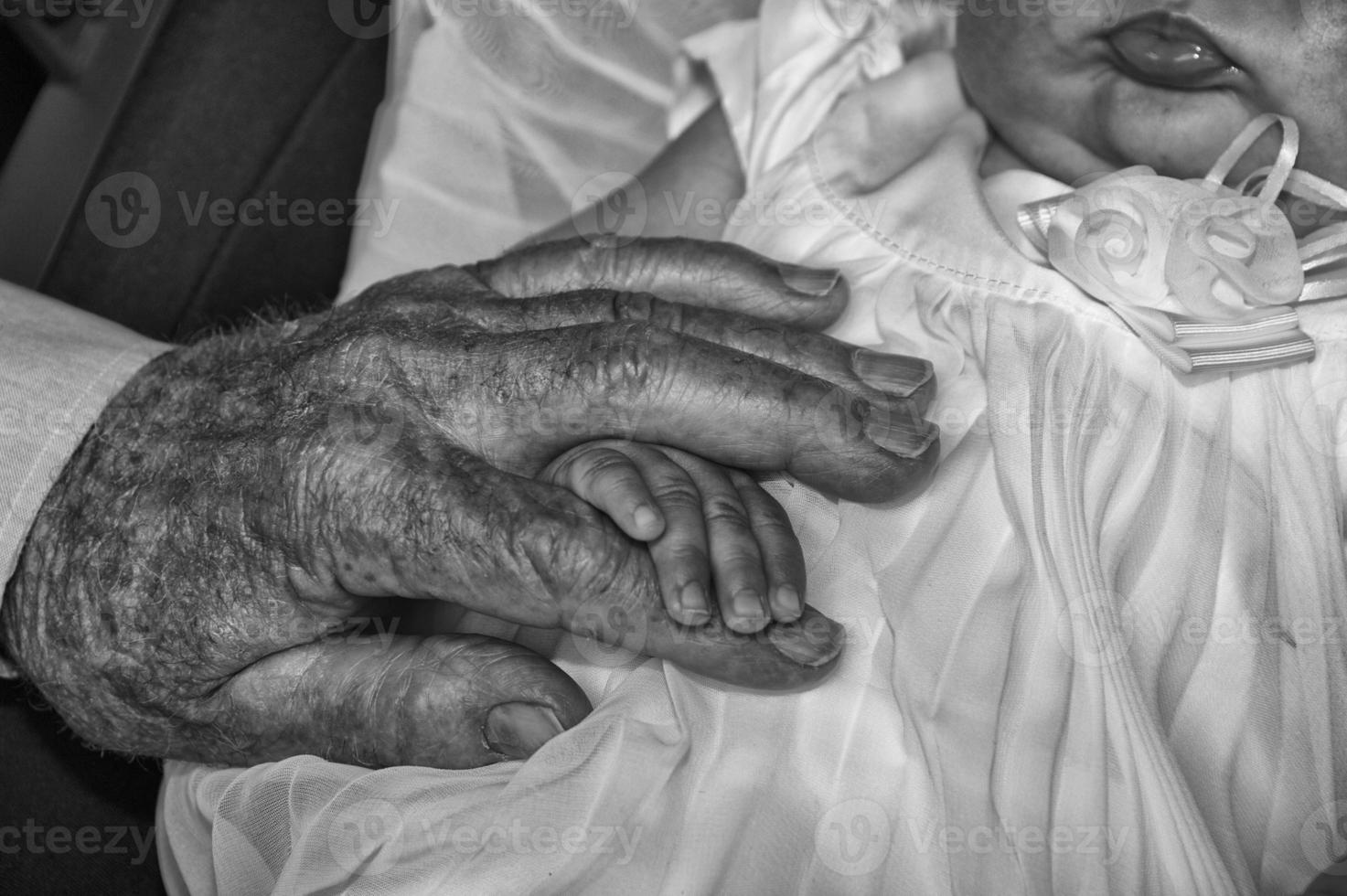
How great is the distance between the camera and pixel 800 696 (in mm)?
738

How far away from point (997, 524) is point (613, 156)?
0.70 m

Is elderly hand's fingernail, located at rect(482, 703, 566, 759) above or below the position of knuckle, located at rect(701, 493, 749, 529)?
below

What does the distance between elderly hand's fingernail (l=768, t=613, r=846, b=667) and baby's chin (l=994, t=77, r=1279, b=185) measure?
0.49 meters

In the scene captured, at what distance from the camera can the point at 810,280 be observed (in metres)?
0.94

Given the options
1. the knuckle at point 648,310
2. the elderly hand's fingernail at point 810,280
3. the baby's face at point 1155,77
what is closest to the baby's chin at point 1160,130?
the baby's face at point 1155,77

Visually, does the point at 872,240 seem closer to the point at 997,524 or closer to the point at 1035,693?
the point at 997,524

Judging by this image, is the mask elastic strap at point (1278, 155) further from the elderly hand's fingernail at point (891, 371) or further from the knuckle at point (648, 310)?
the knuckle at point (648, 310)

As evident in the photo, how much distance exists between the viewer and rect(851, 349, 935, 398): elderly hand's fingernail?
0.84 meters

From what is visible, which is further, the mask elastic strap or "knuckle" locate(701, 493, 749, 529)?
the mask elastic strap

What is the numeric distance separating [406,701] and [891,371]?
0.42m

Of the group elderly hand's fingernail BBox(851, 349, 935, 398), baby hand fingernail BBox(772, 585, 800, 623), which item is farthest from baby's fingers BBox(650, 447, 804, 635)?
elderly hand's fingernail BBox(851, 349, 935, 398)

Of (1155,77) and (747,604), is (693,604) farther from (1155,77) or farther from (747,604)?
(1155,77)

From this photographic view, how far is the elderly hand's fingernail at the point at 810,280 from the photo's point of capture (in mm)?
939

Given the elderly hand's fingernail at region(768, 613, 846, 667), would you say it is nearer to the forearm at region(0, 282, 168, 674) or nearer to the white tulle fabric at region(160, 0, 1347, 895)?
the white tulle fabric at region(160, 0, 1347, 895)
